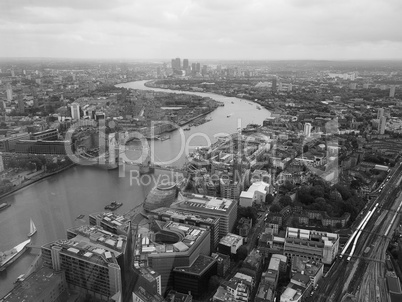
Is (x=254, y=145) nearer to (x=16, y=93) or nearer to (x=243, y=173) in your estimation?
(x=243, y=173)

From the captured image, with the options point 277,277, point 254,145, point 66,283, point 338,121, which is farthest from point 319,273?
point 338,121

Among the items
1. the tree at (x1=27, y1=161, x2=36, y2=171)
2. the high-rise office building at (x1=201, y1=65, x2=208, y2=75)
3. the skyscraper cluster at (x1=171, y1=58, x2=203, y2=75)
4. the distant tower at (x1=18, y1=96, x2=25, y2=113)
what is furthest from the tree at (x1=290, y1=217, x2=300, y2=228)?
the high-rise office building at (x1=201, y1=65, x2=208, y2=75)

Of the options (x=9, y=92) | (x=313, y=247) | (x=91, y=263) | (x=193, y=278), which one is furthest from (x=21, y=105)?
(x=313, y=247)

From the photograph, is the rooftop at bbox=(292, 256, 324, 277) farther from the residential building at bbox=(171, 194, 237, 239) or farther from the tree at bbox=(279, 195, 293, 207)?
the tree at bbox=(279, 195, 293, 207)

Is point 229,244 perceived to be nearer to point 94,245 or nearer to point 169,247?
point 169,247

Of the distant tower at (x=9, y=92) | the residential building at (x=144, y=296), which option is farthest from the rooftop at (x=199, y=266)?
the distant tower at (x=9, y=92)

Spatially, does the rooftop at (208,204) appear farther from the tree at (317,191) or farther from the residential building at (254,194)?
the tree at (317,191)
